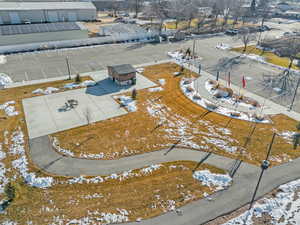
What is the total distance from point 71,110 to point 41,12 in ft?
170

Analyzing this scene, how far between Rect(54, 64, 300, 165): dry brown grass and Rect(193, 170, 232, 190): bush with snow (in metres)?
2.95

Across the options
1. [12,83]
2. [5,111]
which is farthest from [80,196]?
[12,83]

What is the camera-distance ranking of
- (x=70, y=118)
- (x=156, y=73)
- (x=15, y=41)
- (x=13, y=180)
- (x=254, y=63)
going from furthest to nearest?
1. (x=15, y=41)
2. (x=254, y=63)
3. (x=156, y=73)
4. (x=70, y=118)
5. (x=13, y=180)

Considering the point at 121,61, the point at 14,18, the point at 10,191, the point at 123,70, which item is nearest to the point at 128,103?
the point at 123,70

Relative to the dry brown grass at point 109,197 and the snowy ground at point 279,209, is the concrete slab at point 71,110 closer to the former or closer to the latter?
the dry brown grass at point 109,197

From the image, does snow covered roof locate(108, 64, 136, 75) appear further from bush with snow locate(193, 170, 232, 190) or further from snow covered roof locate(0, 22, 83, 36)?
snow covered roof locate(0, 22, 83, 36)

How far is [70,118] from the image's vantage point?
2373 centimetres

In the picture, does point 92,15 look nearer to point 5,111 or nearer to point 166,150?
point 5,111

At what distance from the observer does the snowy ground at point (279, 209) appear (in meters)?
14.0

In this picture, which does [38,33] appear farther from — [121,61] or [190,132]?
[190,132]

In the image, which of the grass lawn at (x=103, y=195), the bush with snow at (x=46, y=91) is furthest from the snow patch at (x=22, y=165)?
the bush with snow at (x=46, y=91)

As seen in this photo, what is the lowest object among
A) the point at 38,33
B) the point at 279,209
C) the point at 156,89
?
the point at 279,209

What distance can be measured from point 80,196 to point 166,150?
27.1 ft

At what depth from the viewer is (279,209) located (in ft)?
48.4
